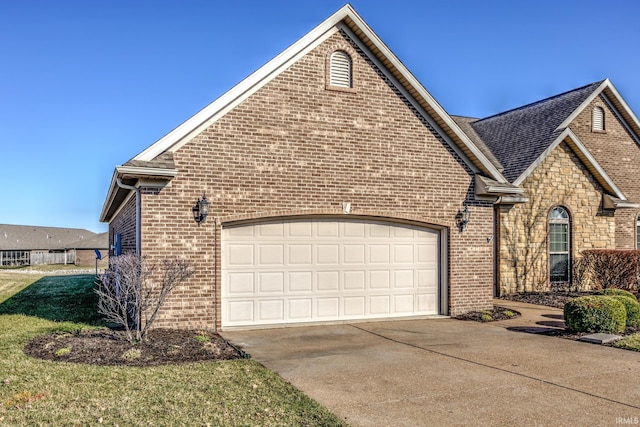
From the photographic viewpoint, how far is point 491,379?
25.1 feet

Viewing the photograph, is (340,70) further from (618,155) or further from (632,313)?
(618,155)

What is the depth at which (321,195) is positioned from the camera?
41.1 feet

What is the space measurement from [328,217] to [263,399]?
261 inches

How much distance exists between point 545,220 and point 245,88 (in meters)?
12.2

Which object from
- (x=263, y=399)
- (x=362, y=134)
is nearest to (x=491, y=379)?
(x=263, y=399)

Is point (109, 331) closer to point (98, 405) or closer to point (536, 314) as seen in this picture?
point (98, 405)

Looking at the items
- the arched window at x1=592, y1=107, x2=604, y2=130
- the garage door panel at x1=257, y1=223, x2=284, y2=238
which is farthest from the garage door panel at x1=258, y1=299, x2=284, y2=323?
the arched window at x1=592, y1=107, x2=604, y2=130

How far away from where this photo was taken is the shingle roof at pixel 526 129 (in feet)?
63.5

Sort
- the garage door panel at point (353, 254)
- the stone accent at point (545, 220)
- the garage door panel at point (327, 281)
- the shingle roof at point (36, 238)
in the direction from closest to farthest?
the garage door panel at point (327, 281)
the garage door panel at point (353, 254)
the stone accent at point (545, 220)
the shingle roof at point (36, 238)

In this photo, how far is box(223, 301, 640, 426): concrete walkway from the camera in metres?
6.20

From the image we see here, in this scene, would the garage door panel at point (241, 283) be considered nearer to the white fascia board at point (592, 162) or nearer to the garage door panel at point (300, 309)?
the garage door panel at point (300, 309)

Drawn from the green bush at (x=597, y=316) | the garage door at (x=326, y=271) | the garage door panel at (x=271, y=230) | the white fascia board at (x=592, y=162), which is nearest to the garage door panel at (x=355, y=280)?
the garage door at (x=326, y=271)

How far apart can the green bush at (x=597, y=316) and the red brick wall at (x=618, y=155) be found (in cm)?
1151

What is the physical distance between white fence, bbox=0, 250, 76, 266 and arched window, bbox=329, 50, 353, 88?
201 feet
